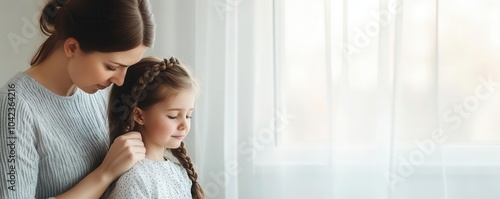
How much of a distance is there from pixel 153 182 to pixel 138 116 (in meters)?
0.17

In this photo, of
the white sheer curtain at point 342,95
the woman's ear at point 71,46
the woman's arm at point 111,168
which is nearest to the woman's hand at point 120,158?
the woman's arm at point 111,168

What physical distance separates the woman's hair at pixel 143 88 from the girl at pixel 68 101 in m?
0.10

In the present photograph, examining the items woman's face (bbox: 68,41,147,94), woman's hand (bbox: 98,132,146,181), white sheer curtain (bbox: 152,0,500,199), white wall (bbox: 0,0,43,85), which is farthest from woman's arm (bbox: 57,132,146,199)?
white wall (bbox: 0,0,43,85)

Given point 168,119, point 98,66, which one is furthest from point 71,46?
point 168,119

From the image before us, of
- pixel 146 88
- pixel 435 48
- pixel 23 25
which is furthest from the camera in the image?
pixel 23 25

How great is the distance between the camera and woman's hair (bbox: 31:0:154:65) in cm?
123

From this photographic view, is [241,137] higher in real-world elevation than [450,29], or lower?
lower

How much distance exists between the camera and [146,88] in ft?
4.86

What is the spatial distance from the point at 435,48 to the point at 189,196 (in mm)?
1020

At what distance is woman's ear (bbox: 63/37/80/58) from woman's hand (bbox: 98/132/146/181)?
0.23 metres

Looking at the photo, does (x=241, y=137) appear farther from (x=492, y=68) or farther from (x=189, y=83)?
(x=492, y=68)

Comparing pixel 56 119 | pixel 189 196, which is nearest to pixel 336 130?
pixel 189 196

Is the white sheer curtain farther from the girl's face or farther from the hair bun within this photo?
the hair bun

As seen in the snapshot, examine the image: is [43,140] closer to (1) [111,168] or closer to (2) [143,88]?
(1) [111,168]
